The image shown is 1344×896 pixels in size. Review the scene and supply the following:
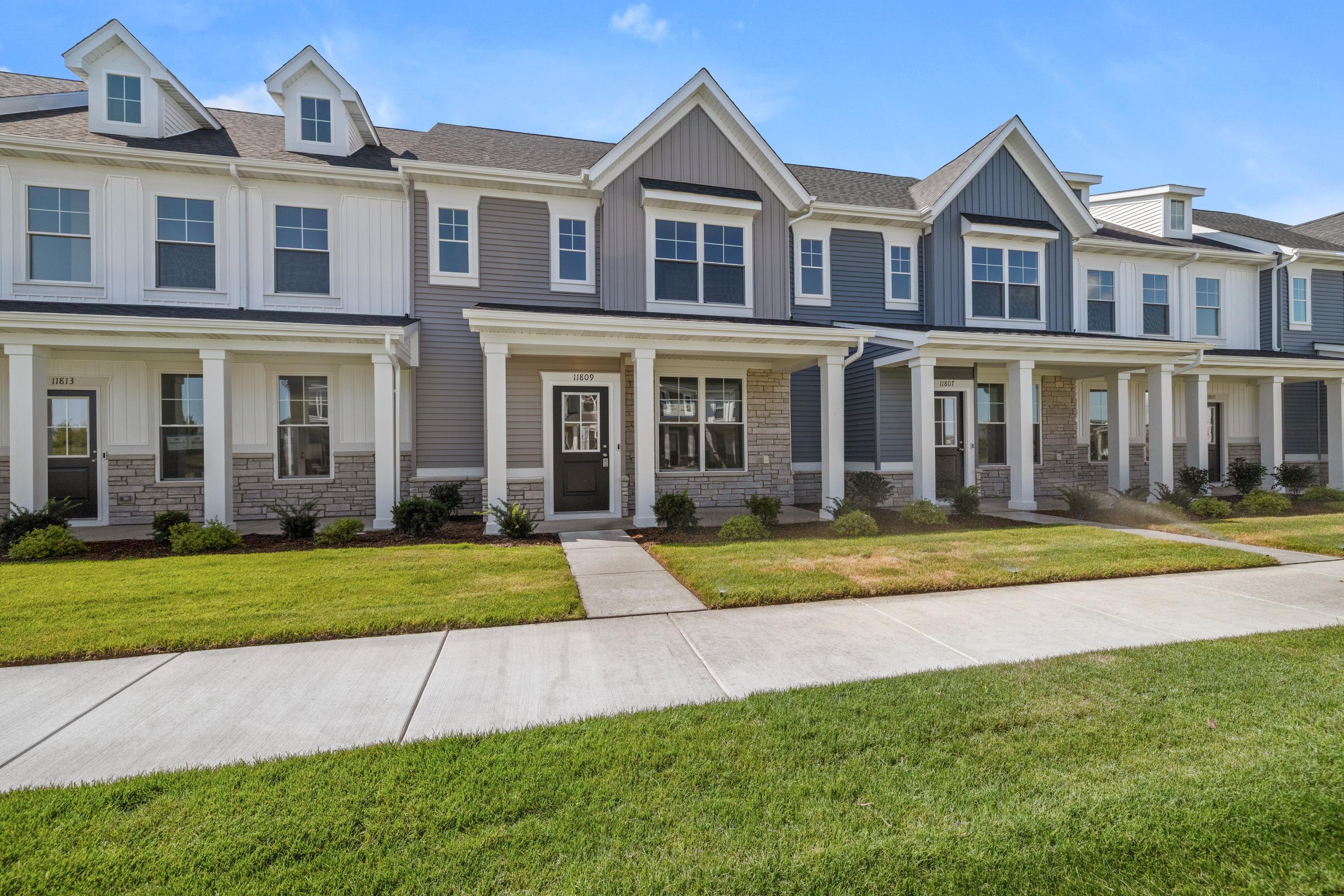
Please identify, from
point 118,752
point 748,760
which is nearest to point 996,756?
point 748,760

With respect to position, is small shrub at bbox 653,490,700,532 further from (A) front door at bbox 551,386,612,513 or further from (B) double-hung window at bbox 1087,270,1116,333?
(B) double-hung window at bbox 1087,270,1116,333

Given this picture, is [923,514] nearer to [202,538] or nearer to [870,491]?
[870,491]

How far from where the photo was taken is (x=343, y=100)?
462 inches

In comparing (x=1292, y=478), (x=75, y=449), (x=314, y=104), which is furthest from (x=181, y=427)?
(x=1292, y=478)

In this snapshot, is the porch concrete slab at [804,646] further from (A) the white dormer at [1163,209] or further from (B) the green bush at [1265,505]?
(A) the white dormer at [1163,209]

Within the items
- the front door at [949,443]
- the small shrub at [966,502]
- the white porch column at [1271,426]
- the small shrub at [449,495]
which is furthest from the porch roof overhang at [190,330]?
the white porch column at [1271,426]

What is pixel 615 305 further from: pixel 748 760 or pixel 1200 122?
pixel 1200 122

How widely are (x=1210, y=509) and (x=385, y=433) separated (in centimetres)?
1400

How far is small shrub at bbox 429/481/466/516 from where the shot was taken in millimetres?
10492

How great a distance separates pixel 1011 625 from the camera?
4.86 meters

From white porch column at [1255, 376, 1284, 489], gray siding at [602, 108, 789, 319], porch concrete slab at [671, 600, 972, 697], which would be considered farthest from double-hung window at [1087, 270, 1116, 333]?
porch concrete slab at [671, 600, 972, 697]

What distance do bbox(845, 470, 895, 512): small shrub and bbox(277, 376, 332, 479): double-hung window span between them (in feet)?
32.1

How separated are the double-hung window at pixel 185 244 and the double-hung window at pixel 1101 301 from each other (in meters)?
18.5

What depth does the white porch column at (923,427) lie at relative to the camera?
36.7 ft
